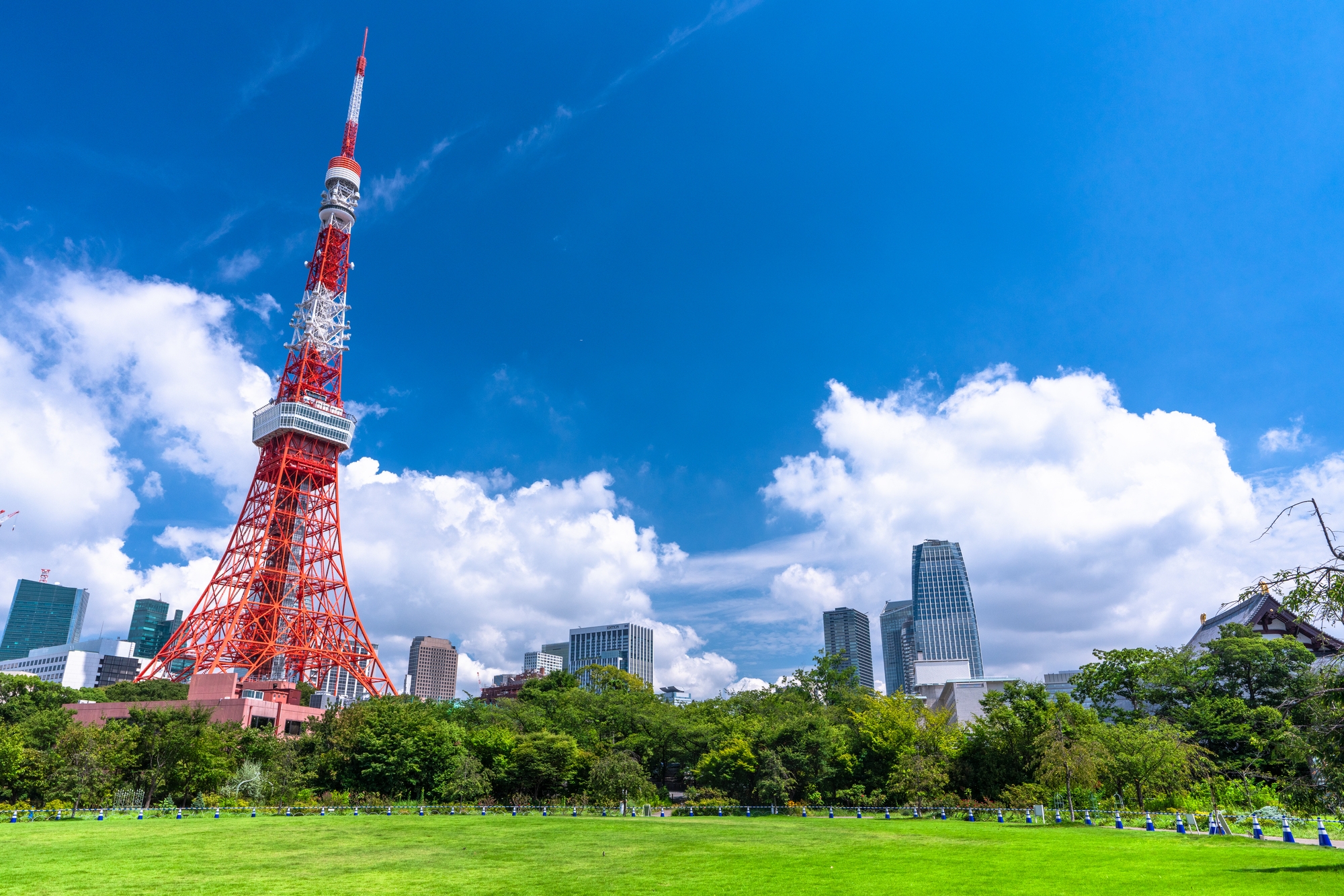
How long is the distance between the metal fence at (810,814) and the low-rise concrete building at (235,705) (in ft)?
53.9

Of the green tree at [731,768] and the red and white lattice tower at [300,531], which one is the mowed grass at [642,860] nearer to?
the green tree at [731,768]

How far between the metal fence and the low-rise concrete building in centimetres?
1642

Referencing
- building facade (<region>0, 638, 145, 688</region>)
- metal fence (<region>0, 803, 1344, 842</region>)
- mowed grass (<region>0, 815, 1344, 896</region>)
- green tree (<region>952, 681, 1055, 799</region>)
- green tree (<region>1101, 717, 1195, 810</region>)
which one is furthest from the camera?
building facade (<region>0, 638, 145, 688</region>)

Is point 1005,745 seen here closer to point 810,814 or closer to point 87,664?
point 810,814

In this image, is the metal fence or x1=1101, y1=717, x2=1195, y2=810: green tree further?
x1=1101, y1=717, x2=1195, y2=810: green tree

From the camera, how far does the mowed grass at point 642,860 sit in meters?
16.2

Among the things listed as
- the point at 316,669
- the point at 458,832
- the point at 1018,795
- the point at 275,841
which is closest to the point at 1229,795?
the point at 1018,795

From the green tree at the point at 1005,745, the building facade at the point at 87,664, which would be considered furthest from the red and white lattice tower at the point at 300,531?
the building facade at the point at 87,664

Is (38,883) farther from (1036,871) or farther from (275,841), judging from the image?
(1036,871)

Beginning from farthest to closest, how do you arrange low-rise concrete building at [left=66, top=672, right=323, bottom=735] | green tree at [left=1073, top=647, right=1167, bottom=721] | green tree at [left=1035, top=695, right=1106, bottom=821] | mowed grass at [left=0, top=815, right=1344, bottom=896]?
low-rise concrete building at [left=66, top=672, right=323, bottom=735], green tree at [left=1073, top=647, right=1167, bottom=721], green tree at [left=1035, top=695, right=1106, bottom=821], mowed grass at [left=0, top=815, right=1344, bottom=896]

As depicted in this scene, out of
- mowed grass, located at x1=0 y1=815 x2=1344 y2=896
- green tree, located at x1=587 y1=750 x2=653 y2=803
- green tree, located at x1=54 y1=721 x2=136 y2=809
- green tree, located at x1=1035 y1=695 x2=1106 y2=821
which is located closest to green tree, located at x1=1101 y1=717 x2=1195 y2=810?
green tree, located at x1=1035 y1=695 x2=1106 y2=821

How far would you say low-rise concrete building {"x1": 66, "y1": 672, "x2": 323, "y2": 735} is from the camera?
185 feet

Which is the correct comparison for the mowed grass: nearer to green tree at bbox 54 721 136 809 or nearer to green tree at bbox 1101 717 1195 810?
green tree at bbox 1101 717 1195 810

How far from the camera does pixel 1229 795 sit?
35188 mm
